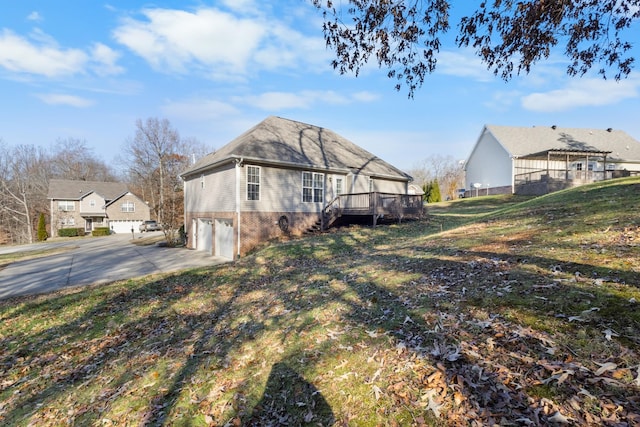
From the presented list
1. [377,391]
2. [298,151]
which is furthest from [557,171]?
[377,391]

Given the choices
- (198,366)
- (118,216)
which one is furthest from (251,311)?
(118,216)

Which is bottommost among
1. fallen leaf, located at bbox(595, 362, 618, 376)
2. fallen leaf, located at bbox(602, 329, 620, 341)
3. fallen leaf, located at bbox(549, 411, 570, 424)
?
fallen leaf, located at bbox(549, 411, 570, 424)

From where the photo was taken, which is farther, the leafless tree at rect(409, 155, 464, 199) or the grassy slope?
the leafless tree at rect(409, 155, 464, 199)

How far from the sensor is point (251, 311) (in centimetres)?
648

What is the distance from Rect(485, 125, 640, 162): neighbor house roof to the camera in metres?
28.1

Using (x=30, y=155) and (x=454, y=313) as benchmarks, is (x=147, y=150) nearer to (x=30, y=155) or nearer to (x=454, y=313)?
(x=30, y=155)

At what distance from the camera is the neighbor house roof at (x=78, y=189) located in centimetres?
4197

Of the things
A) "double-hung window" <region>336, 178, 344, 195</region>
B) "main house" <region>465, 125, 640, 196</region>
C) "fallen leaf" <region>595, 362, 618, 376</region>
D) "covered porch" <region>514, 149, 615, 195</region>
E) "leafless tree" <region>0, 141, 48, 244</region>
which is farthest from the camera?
"leafless tree" <region>0, 141, 48, 244</region>

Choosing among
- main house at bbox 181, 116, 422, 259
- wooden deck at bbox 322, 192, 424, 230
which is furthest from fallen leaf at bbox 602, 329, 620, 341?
wooden deck at bbox 322, 192, 424, 230

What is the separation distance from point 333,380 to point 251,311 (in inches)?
138

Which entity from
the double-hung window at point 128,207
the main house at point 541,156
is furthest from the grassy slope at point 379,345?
the double-hung window at point 128,207

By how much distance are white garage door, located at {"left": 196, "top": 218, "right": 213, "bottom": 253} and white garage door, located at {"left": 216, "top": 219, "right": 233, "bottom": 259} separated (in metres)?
1.00

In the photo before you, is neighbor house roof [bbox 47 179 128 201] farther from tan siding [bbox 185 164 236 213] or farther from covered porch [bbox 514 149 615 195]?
covered porch [bbox 514 149 615 195]

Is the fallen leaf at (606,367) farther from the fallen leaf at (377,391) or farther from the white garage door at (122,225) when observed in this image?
the white garage door at (122,225)
